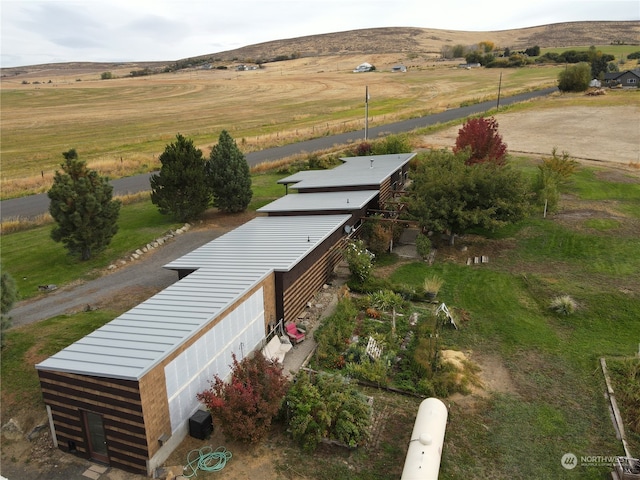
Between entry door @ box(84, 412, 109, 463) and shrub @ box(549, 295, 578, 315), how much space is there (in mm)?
15614

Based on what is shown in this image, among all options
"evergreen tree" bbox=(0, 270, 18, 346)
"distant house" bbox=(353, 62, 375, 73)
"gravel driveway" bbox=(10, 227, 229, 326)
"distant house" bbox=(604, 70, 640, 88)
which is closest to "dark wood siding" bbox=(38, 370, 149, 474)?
"evergreen tree" bbox=(0, 270, 18, 346)

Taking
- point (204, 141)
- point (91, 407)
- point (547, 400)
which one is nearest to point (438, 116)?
point (204, 141)

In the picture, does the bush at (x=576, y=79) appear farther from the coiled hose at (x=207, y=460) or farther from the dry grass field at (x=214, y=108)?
the coiled hose at (x=207, y=460)

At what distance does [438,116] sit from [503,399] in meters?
62.5

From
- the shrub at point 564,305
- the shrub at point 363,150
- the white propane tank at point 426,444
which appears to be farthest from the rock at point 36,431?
the shrub at point 363,150

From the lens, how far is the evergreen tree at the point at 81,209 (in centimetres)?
2189

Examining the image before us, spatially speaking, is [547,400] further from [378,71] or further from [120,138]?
[378,71]

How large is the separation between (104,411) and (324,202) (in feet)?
52.2

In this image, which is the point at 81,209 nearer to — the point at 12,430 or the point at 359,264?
the point at 12,430

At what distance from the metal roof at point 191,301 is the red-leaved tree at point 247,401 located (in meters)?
1.59

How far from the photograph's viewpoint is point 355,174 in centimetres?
3012

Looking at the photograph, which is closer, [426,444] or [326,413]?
Answer: [426,444]

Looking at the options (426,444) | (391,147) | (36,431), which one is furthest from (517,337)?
(391,147)

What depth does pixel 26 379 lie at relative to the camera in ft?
44.0
